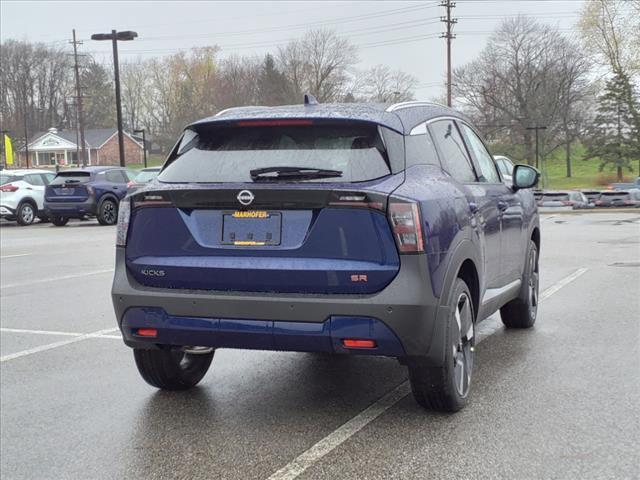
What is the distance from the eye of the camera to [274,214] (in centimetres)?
405

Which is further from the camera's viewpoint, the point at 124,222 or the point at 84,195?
the point at 84,195

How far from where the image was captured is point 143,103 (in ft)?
343

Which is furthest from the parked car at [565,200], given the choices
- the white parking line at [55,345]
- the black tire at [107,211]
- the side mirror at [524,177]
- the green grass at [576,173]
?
the green grass at [576,173]

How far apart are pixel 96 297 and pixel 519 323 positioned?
16.1 ft

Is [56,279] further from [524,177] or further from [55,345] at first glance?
[524,177]

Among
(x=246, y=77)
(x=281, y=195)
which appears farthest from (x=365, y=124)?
(x=246, y=77)

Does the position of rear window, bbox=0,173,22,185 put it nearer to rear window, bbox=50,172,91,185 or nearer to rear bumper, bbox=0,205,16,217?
rear bumper, bbox=0,205,16,217

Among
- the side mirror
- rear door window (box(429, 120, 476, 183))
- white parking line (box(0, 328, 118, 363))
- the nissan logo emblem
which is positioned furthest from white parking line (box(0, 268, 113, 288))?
the nissan logo emblem

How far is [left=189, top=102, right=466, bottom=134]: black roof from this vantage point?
14.0 feet

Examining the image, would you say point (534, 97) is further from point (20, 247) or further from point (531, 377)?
point (531, 377)

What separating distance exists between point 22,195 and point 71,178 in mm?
2745

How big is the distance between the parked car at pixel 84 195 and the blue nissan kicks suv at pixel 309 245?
20.1m

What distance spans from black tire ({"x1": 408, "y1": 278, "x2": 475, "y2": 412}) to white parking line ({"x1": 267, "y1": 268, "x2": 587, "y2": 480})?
30 cm

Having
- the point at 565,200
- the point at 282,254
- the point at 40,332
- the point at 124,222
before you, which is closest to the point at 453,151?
the point at 282,254
